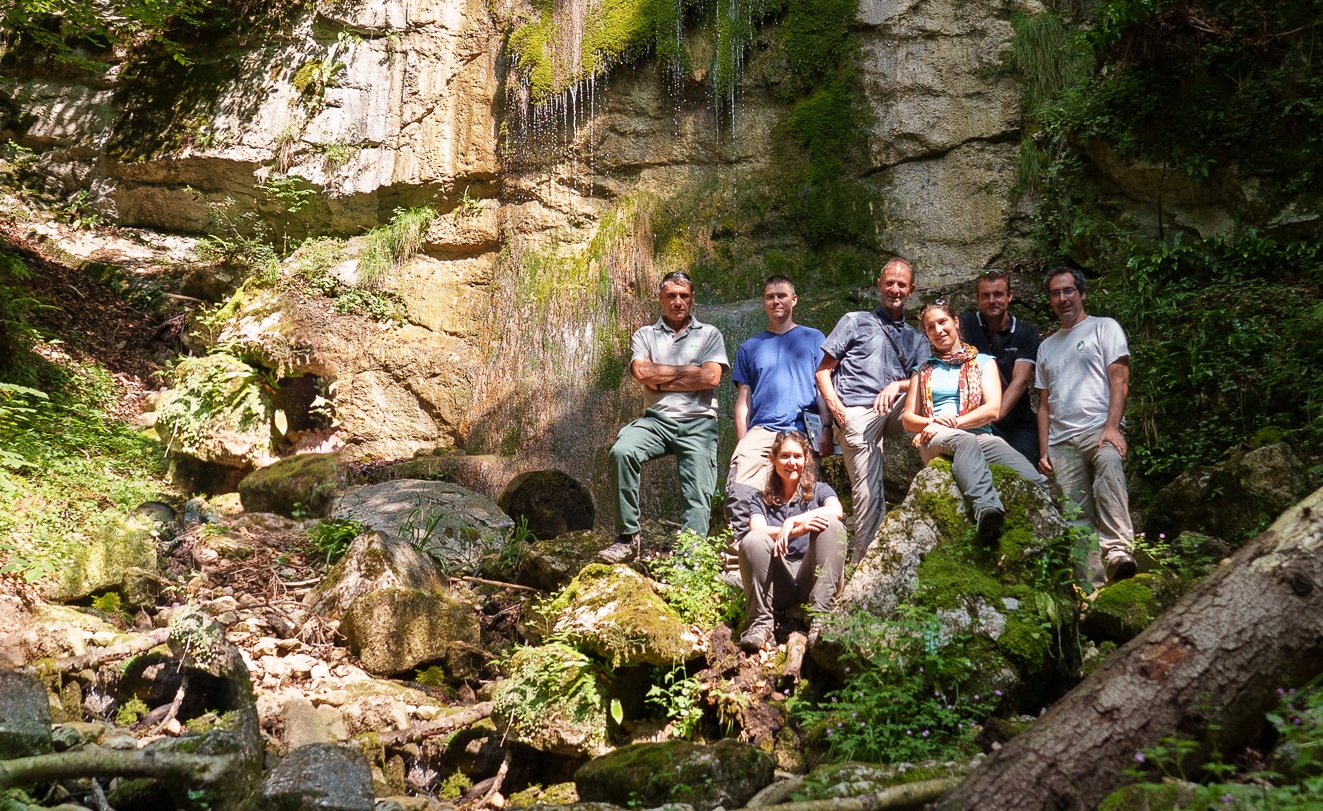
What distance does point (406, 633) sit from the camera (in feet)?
22.7

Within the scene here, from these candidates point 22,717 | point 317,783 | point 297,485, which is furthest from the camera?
point 297,485

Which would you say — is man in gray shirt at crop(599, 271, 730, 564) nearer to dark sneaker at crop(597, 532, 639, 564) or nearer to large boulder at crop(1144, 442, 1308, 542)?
dark sneaker at crop(597, 532, 639, 564)

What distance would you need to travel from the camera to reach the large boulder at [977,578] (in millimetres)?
4996

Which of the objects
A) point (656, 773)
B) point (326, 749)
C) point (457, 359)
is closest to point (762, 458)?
point (656, 773)

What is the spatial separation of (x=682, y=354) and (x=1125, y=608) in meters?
3.02

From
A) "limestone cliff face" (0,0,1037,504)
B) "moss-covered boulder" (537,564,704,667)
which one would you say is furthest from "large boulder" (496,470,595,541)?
"moss-covered boulder" (537,564,704,667)

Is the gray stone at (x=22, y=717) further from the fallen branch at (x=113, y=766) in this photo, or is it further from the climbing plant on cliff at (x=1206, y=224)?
the climbing plant on cliff at (x=1206, y=224)

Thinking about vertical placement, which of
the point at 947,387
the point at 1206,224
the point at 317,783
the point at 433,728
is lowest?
the point at 433,728

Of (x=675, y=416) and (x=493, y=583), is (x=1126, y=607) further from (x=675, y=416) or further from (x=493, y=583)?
(x=493, y=583)

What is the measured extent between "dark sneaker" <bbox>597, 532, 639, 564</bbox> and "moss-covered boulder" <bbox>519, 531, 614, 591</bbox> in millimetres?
565

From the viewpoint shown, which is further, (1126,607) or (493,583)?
(493,583)

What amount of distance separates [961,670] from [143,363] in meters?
12.2

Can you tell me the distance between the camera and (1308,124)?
28.5 feet

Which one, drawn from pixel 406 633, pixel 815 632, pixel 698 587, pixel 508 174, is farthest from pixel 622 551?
pixel 508 174
